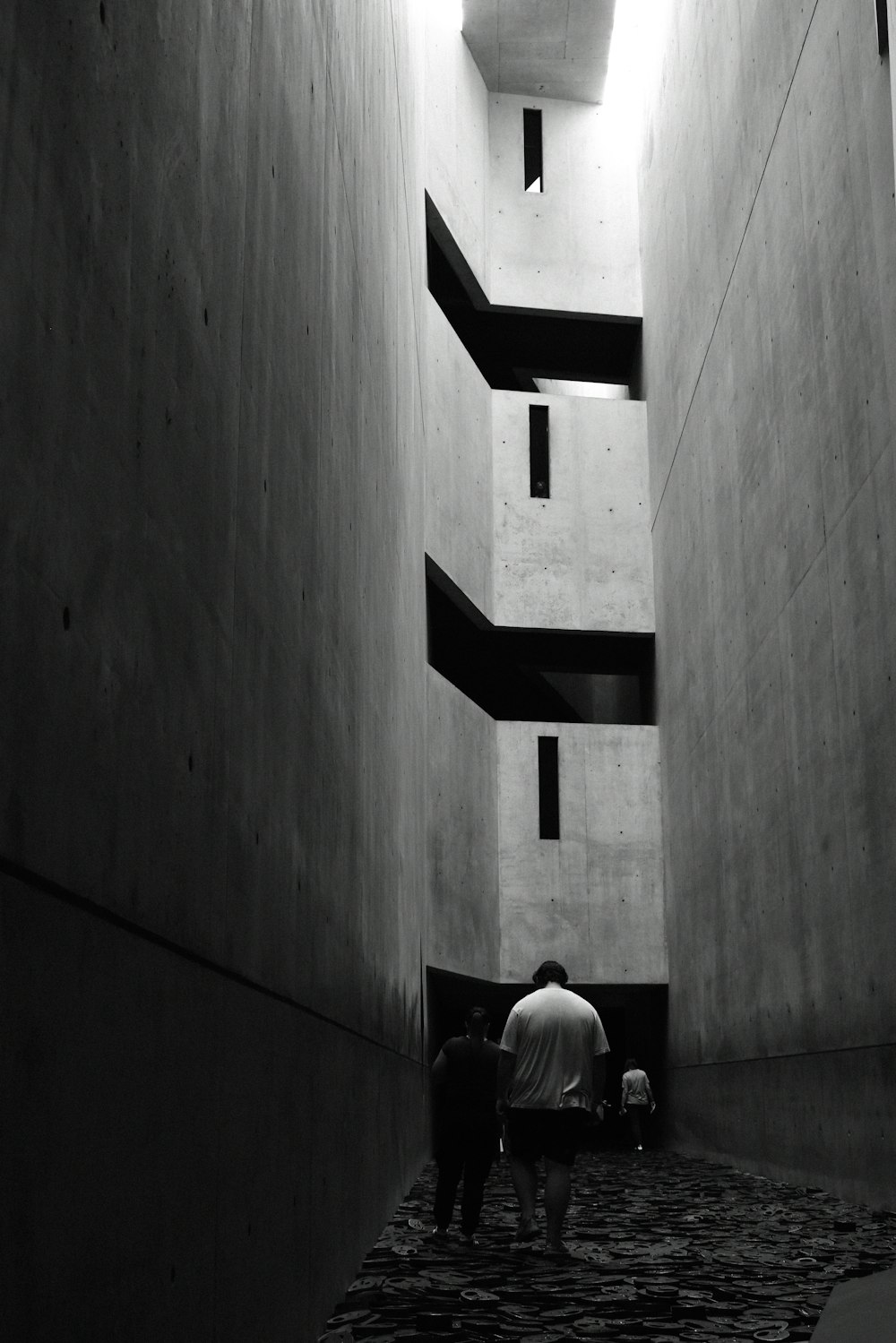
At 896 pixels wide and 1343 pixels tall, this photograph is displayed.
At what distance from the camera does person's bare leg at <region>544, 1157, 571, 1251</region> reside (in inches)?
250

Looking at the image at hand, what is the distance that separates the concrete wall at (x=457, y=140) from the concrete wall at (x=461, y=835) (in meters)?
6.68

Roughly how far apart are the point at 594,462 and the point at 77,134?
17.5 m

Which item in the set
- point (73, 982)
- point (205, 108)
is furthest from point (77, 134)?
point (73, 982)

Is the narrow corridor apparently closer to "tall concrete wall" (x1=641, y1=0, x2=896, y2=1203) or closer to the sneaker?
the sneaker

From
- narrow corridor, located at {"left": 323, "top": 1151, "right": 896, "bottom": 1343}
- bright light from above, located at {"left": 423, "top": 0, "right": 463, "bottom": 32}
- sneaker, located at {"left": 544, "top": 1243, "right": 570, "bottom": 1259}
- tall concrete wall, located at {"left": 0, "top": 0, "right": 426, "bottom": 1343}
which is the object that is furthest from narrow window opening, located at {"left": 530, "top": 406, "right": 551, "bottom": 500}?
sneaker, located at {"left": 544, "top": 1243, "right": 570, "bottom": 1259}

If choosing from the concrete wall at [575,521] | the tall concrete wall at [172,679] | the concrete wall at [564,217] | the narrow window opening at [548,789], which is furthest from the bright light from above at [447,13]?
the tall concrete wall at [172,679]

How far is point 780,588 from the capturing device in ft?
38.7

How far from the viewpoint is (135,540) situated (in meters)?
2.31

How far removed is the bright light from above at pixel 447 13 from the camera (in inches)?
716

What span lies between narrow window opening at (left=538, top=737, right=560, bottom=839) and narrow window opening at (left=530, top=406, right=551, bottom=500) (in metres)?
3.78

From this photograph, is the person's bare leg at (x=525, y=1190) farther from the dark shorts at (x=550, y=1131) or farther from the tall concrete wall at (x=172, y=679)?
the tall concrete wall at (x=172, y=679)

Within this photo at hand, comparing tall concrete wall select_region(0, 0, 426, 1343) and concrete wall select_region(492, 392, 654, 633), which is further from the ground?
concrete wall select_region(492, 392, 654, 633)

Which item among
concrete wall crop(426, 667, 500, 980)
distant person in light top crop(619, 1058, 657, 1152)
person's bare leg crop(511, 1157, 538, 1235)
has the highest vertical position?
concrete wall crop(426, 667, 500, 980)

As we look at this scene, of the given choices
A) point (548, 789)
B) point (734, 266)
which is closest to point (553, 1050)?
point (734, 266)
